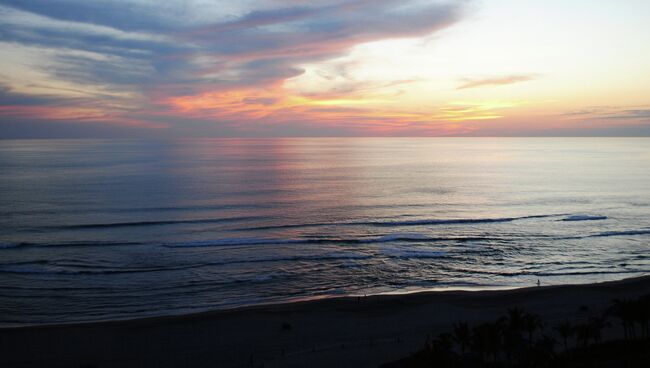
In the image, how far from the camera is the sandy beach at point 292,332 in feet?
66.2

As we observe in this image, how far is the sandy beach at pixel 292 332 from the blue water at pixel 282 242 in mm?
2119

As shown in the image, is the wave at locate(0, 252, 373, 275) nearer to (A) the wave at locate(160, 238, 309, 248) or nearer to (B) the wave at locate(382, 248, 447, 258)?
(A) the wave at locate(160, 238, 309, 248)

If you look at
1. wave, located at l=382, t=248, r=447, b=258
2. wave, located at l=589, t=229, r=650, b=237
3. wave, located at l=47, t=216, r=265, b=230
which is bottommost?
wave, located at l=589, t=229, r=650, b=237

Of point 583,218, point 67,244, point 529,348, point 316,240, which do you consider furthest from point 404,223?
point 529,348

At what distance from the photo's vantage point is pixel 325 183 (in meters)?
77.3

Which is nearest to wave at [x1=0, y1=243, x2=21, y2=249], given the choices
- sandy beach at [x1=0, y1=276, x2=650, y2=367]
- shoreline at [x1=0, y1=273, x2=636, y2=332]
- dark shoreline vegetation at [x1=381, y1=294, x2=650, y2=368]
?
shoreline at [x1=0, y1=273, x2=636, y2=332]

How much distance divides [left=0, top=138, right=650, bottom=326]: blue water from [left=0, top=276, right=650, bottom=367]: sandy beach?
6.95ft

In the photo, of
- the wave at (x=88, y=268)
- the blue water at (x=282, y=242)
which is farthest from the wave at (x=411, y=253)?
the wave at (x=88, y=268)

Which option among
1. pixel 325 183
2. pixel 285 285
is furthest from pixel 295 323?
pixel 325 183

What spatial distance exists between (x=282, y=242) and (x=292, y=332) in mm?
16631

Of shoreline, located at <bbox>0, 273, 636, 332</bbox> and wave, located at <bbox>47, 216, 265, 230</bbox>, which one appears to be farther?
wave, located at <bbox>47, 216, 265, 230</bbox>

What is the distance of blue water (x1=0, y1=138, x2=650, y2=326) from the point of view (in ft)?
93.7

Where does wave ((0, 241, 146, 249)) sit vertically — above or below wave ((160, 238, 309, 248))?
above

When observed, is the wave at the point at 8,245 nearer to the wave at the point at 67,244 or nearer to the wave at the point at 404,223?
the wave at the point at 67,244
